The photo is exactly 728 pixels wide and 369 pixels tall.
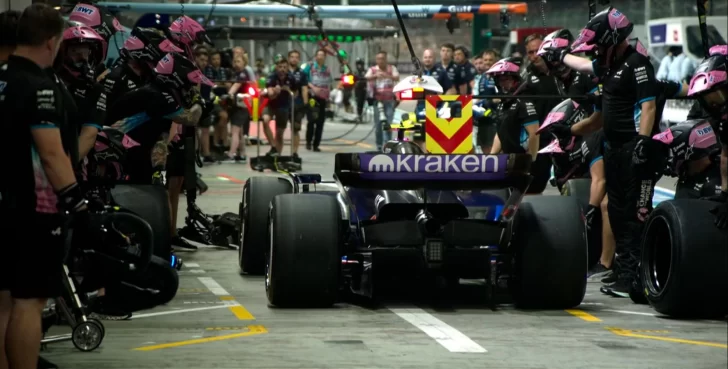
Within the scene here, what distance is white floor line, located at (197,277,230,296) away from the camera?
11.2m

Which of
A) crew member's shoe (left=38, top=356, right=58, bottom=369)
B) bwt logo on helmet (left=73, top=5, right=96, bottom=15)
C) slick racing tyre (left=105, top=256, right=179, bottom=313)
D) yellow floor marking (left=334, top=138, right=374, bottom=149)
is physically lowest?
yellow floor marking (left=334, top=138, right=374, bottom=149)

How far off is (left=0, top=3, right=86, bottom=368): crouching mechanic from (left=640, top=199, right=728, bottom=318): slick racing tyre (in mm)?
4505

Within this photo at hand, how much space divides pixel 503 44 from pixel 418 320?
39144 millimetres

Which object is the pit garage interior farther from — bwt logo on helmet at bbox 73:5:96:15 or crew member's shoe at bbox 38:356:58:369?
bwt logo on helmet at bbox 73:5:96:15

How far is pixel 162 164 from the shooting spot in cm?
Answer: 1284

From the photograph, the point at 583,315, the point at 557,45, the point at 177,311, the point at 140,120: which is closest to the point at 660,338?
the point at 583,315

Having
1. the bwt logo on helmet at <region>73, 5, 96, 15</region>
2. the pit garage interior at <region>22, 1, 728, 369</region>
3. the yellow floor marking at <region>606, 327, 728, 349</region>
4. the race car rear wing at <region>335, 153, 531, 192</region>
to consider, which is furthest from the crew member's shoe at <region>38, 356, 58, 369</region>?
the bwt logo on helmet at <region>73, 5, 96, 15</region>

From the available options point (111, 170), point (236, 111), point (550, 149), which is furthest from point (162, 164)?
point (236, 111)

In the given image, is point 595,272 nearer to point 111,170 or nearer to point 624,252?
point 624,252

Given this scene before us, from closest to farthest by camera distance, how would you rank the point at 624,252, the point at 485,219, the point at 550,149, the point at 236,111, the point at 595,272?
the point at 485,219 < the point at 624,252 < the point at 595,272 < the point at 550,149 < the point at 236,111

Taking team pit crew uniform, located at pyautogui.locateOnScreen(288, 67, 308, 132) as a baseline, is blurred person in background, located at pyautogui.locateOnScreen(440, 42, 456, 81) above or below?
above

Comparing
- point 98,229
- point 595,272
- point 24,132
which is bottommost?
point 595,272

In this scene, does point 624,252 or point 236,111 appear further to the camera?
point 236,111

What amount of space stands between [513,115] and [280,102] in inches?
490
